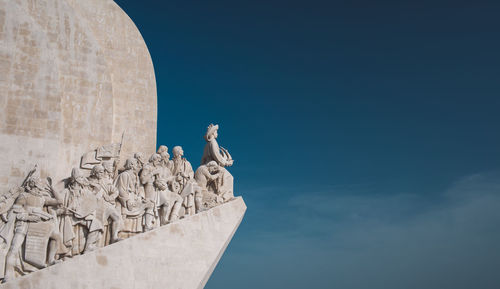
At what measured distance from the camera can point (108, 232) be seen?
9.63 m

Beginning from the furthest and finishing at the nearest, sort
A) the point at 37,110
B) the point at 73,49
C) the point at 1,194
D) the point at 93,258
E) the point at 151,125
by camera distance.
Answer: the point at 151,125
the point at 73,49
the point at 37,110
the point at 1,194
the point at 93,258

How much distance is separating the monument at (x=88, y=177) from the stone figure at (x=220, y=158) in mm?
26

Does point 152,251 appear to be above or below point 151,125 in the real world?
below

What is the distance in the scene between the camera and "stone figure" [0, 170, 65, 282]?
8648 mm

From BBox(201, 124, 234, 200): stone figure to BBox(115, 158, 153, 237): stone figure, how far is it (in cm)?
198

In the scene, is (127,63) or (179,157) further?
(127,63)

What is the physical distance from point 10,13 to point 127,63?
2.93 meters

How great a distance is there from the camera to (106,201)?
973 cm

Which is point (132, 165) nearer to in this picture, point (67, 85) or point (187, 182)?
point (187, 182)

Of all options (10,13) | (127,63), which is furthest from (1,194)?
(127,63)

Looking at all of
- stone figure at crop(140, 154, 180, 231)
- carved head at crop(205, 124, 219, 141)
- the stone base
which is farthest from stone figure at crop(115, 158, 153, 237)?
carved head at crop(205, 124, 219, 141)

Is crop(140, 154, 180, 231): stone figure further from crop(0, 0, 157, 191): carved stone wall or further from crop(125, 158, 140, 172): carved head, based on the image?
crop(0, 0, 157, 191): carved stone wall

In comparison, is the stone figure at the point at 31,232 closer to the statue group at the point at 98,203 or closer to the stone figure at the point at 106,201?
the statue group at the point at 98,203

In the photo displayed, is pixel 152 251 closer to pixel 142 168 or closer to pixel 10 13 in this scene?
pixel 142 168
